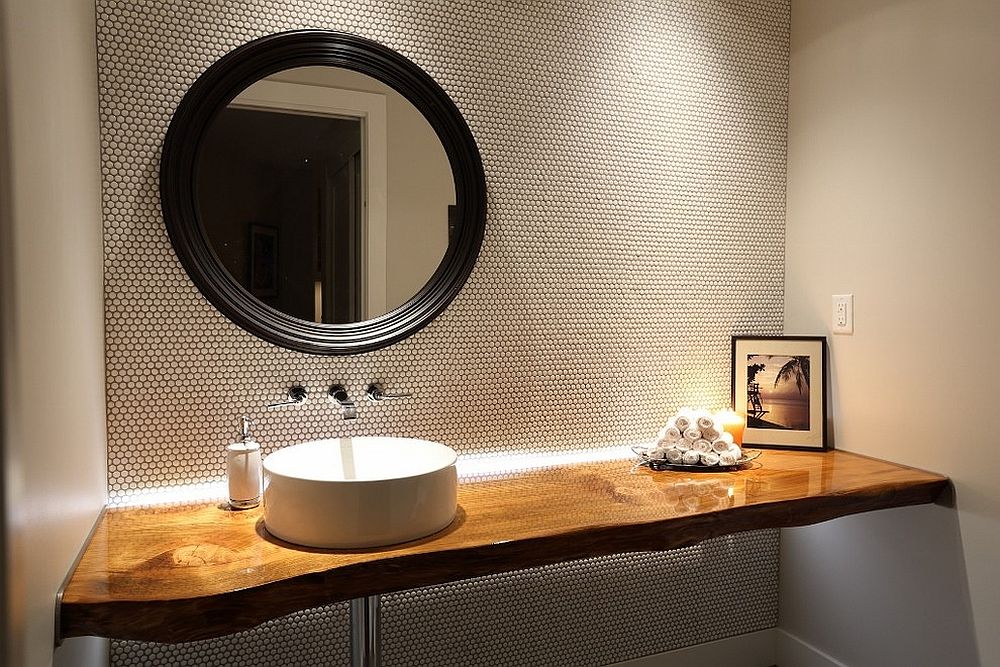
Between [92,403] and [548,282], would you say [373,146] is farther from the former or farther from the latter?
[92,403]

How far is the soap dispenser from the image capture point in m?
1.59

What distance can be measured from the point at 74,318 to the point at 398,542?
2.36 ft

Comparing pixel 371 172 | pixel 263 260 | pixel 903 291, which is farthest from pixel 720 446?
pixel 263 260

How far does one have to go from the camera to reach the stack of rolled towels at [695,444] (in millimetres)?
1961

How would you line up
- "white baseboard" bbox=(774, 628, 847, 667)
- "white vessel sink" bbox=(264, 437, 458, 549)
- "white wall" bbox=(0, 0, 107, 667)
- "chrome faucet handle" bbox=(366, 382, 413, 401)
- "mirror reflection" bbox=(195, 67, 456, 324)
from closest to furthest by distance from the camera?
"white wall" bbox=(0, 0, 107, 667)
"white vessel sink" bbox=(264, 437, 458, 549)
"mirror reflection" bbox=(195, 67, 456, 324)
"chrome faucet handle" bbox=(366, 382, 413, 401)
"white baseboard" bbox=(774, 628, 847, 667)

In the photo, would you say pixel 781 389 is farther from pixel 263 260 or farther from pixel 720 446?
pixel 263 260

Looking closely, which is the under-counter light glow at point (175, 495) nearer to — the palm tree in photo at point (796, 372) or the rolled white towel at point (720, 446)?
the rolled white towel at point (720, 446)

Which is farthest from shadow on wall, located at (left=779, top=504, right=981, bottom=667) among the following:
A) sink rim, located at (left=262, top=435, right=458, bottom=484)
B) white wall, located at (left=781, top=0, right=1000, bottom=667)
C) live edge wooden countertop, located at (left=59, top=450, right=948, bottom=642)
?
sink rim, located at (left=262, top=435, right=458, bottom=484)

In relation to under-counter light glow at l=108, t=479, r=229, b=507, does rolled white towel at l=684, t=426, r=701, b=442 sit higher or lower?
higher

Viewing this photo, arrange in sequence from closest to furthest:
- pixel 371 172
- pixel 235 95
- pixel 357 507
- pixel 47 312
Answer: pixel 47 312 < pixel 357 507 < pixel 235 95 < pixel 371 172

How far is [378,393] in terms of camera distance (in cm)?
185

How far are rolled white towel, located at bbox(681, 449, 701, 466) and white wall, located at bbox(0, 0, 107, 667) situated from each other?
141 cm

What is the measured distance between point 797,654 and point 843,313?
110cm

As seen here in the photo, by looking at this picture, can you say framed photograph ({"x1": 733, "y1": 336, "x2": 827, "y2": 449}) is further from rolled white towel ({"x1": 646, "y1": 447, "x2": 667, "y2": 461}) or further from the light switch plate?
rolled white towel ({"x1": 646, "y1": 447, "x2": 667, "y2": 461})
